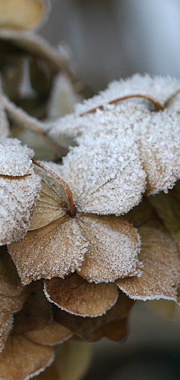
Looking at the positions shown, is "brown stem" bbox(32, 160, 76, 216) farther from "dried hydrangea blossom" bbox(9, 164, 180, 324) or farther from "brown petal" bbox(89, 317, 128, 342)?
"brown petal" bbox(89, 317, 128, 342)

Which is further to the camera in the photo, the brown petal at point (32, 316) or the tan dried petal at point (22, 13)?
the tan dried petal at point (22, 13)

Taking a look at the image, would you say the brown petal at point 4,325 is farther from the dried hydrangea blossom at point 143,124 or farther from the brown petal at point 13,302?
the dried hydrangea blossom at point 143,124

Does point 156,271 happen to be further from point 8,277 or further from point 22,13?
point 22,13

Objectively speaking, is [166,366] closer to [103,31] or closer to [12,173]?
[12,173]

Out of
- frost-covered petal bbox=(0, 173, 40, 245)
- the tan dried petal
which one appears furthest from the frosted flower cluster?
the tan dried petal

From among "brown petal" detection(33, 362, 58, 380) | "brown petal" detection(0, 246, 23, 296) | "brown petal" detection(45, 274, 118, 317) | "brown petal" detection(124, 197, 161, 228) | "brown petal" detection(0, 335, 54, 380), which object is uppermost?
"brown petal" detection(124, 197, 161, 228)

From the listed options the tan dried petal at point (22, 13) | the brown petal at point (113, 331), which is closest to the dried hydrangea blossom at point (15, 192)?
the brown petal at point (113, 331)
